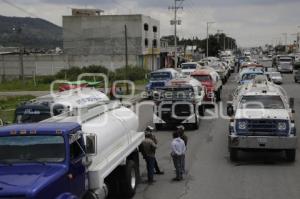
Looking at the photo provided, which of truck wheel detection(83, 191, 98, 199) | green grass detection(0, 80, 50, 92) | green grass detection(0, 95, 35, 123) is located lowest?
green grass detection(0, 95, 35, 123)

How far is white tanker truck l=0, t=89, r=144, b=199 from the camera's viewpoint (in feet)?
29.4

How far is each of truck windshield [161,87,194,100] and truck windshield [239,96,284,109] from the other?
6.68 metres

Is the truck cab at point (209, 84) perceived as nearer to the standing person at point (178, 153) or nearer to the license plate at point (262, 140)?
the license plate at point (262, 140)

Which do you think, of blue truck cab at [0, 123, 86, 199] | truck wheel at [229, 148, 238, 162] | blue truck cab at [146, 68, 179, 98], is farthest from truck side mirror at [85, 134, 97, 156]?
blue truck cab at [146, 68, 179, 98]

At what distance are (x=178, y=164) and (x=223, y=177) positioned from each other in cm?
137

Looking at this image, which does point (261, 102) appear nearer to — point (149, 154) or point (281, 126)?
point (281, 126)

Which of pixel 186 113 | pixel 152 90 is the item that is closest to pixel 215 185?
pixel 186 113

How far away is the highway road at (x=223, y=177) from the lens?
45.3 ft

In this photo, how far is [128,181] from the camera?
521 inches

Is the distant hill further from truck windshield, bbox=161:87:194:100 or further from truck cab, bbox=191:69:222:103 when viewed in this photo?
truck windshield, bbox=161:87:194:100

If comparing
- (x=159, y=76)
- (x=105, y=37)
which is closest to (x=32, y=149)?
(x=159, y=76)

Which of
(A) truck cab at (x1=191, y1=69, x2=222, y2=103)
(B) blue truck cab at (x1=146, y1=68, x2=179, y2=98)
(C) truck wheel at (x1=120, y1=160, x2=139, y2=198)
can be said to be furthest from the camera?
(B) blue truck cab at (x1=146, y1=68, x2=179, y2=98)

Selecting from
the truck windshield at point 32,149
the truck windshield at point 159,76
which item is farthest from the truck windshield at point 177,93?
the truck windshield at point 159,76

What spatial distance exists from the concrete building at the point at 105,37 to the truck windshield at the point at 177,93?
62.9 meters
